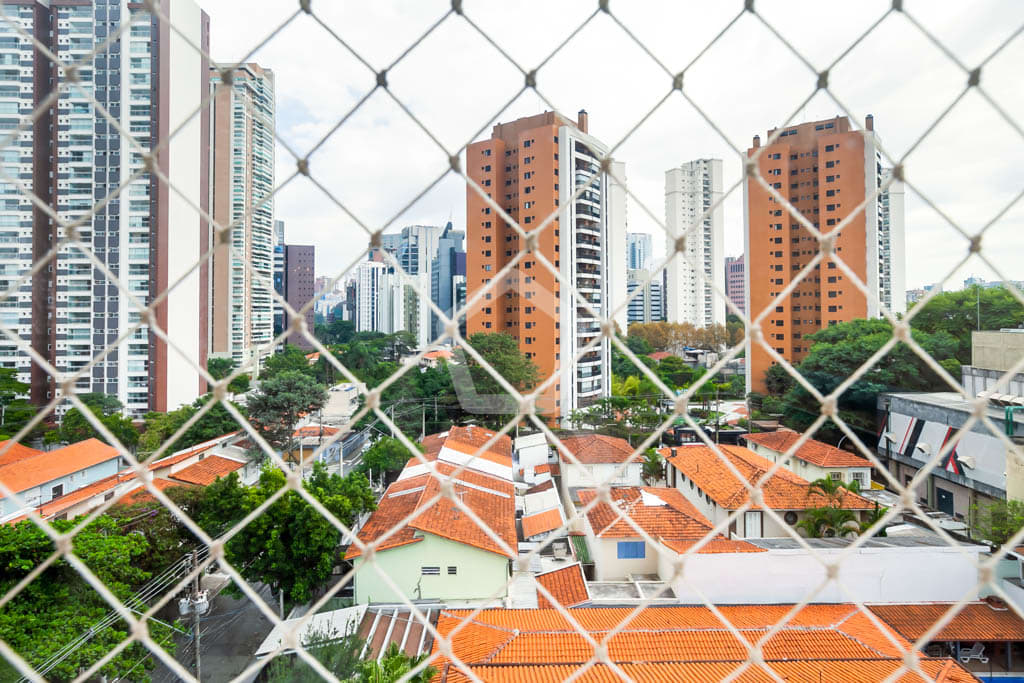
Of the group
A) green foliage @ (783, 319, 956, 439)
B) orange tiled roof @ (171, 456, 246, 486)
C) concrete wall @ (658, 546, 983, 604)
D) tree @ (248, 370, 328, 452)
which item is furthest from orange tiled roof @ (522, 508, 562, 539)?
green foliage @ (783, 319, 956, 439)

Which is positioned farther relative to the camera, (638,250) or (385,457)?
(638,250)

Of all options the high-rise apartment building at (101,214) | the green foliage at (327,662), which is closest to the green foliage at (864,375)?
the green foliage at (327,662)

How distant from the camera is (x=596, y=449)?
6.49 m

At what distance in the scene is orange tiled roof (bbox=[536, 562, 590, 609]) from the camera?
366 centimetres

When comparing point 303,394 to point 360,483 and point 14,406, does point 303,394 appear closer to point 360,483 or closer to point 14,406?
point 360,483

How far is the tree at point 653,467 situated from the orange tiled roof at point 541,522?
5.97 feet

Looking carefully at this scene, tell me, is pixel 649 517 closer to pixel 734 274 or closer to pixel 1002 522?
pixel 1002 522

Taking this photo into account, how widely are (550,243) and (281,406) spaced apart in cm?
430

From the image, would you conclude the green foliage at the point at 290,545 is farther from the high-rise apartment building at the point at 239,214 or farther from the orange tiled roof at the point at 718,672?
the high-rise apartment building at the point at 239,214

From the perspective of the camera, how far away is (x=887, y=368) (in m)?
8.11

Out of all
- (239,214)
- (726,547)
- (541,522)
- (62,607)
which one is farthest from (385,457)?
(239,214)

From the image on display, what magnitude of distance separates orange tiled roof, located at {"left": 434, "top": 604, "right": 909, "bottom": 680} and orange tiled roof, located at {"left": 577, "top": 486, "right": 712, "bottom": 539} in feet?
2.53

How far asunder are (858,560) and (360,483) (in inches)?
135

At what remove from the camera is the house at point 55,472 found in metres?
5.02
